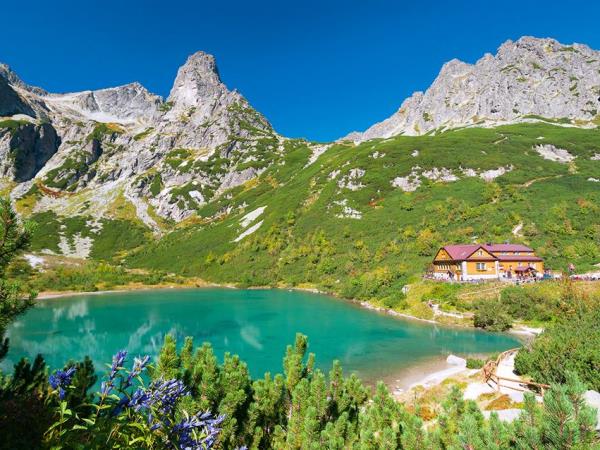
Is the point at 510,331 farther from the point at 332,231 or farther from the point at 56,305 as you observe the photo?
the point at 56,305

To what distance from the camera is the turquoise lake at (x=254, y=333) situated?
30781 millimetres

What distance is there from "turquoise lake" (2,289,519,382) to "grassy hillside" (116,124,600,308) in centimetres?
1231

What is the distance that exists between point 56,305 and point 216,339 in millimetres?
46211

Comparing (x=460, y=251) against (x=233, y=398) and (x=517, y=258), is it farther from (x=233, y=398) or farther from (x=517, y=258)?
(x=233, y=398)

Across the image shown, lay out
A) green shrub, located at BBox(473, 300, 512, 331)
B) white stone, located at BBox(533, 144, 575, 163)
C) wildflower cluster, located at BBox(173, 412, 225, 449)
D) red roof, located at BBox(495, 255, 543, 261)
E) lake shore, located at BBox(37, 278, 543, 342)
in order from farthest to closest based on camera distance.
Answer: white stone, located at BBox(533, 144, 575, 163)
red roof, located at BBox(495, 255, 543, 261)
green shrub, located at BBox(473, 300, 512, 331)
lake shore, located at BBox(37, 278, 543, 342)
wildflower cluster, located at BBox(173, 412, 225, 449)

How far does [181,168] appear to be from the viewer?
186875mm

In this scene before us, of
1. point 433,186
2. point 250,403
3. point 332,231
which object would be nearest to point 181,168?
point 332,231

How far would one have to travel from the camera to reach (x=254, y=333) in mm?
41219

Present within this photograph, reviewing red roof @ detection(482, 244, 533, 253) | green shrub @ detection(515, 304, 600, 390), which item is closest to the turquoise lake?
green shrub @ detection(515, 304, 600, 390)

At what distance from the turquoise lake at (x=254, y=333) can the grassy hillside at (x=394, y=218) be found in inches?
485

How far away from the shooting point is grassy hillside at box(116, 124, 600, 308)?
63969 millimetres

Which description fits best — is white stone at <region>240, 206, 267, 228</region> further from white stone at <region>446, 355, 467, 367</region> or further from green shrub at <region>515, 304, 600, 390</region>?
green shrub at <region>515, 304, 600, 390</region>

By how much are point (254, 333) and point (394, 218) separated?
53.9 metres

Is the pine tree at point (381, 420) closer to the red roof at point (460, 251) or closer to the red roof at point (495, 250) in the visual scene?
the red roof at point (495, 250)
